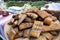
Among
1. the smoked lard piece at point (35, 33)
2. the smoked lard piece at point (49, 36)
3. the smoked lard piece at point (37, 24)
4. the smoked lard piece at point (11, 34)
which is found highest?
the smoked lard piece at point (37, 24)

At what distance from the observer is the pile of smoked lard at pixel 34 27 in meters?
0.90

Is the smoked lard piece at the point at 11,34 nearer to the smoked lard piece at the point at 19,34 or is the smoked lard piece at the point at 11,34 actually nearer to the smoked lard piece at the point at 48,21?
the smoked lard piece at the point at 19,34

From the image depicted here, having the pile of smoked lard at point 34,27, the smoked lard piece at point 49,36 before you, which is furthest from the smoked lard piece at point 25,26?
the smoked lard piece at point 49,36

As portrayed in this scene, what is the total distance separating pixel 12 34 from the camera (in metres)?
0.95

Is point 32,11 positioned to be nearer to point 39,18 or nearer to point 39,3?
point 39,18

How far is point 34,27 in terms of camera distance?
92 cm

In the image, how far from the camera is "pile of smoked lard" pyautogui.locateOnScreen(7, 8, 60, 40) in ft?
2.95

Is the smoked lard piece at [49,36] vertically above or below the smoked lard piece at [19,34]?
below

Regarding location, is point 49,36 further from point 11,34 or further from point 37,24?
point 11,34

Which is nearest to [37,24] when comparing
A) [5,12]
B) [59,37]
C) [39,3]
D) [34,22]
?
[34,22]

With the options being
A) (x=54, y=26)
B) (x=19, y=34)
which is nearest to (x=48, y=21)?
(x=54, y=26)

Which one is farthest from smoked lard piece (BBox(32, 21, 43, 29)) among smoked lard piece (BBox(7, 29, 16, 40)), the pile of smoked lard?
smoked lard piece (BBox(7, 29, 16, 40))

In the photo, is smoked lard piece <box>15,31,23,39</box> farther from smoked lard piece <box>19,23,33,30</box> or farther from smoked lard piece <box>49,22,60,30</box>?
smoked lard piece <box>49,22,60,30</box>

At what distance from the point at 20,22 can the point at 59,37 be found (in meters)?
0.27
